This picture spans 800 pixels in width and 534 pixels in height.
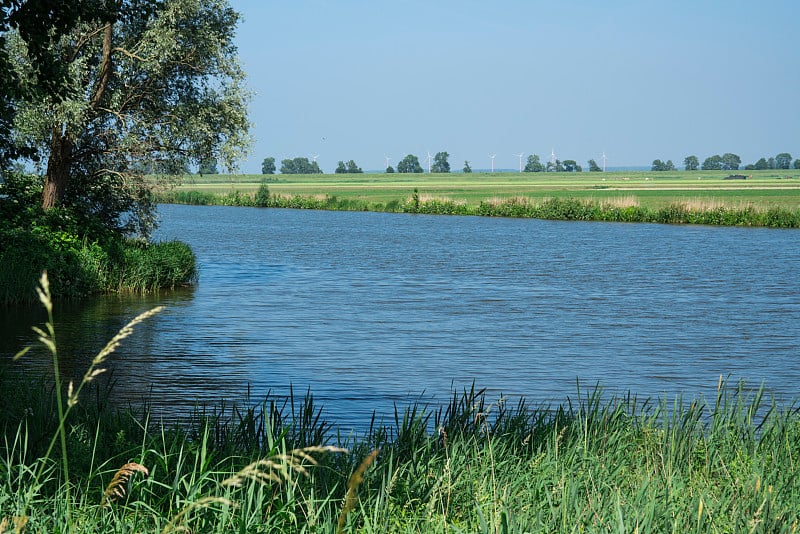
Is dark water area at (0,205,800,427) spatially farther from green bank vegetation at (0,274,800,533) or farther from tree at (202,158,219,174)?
tree at (202,158,219,174)

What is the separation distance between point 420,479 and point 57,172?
79.7 ft

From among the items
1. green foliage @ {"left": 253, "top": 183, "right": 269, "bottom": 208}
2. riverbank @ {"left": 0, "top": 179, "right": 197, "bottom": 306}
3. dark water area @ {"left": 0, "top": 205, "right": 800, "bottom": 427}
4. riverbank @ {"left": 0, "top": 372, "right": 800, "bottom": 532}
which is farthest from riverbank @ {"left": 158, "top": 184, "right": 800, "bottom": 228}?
riverbank @ {"left": 0, "top": 372, "right": 800, "bottom": 532}

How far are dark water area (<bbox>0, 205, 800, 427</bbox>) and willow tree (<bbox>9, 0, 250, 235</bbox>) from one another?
13.2ft

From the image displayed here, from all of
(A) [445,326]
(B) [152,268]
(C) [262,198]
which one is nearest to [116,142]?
(B) [152,268]

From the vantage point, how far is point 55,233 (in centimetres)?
2728

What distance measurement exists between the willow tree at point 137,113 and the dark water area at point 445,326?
401 cm

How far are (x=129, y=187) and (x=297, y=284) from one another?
7.48m

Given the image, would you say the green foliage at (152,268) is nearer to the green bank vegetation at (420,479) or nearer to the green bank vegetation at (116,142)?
the green bank vegetation at (116,142)

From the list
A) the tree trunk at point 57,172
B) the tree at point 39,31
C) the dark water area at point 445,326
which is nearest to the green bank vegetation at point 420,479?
the dark water area at point 445,326

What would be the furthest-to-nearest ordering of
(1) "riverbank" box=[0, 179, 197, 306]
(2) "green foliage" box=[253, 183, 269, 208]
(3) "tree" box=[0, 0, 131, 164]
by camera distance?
1. (2) "green foliage" box=[253, 183, 269, 208]
2. (1) "riverbank" box=[0, 179, 197, 306]
3. (3) "tree" box=[0, 0, 131, 164]

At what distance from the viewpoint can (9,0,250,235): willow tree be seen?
27.6m

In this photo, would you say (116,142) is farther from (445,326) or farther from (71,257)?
(445,326)

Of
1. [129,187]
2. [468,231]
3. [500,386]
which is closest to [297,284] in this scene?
[129,187]

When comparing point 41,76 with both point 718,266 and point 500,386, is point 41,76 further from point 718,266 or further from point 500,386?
point 718,266
